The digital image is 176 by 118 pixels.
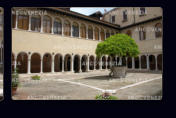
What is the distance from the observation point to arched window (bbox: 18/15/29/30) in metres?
15.2

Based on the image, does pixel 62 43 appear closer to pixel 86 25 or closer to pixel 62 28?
pixel 62 28

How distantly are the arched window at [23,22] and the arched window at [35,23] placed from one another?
0.61 m

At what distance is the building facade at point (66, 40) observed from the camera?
15219mm

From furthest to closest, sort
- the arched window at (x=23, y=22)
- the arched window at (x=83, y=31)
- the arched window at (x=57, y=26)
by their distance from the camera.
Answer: the arched window at (x=83, y=31) < the arched window at (x=57, y=26) < the arched window at (x=23, y=22)

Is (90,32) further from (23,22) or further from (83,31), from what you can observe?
(23,22)

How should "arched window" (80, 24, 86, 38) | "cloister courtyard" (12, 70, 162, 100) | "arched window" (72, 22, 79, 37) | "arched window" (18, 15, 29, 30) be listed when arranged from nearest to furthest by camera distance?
"cloister courtyard" (12, 70, 162, 100)
"arched window" (18, 15, 29, 30)
"arched window" (72, 22, 79, 37)
"arched window" (80, 24, 86, 38)

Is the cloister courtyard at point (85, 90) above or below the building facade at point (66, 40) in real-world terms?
below

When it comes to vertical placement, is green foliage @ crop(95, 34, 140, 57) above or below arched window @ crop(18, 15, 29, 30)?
below

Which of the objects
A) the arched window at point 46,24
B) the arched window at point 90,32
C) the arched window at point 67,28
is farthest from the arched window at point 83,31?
the arched window at point 46,24

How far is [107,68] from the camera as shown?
77.8 feet

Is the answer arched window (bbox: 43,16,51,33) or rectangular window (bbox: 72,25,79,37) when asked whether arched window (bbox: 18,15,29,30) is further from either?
rectangular window (bbox: 72,25,79,37)

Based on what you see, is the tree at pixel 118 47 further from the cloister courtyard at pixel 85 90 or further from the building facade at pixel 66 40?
the cloister courtyard at pixel 85 90

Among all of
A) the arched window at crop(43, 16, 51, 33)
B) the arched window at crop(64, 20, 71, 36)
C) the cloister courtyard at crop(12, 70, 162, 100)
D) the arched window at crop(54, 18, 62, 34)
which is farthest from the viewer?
the arched window at crop(64, 20, 71, 36)

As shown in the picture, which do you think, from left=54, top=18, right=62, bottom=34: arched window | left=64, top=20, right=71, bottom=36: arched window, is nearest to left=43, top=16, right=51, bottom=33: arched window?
left=54, top=18, right=62, bottom=34: arched window
